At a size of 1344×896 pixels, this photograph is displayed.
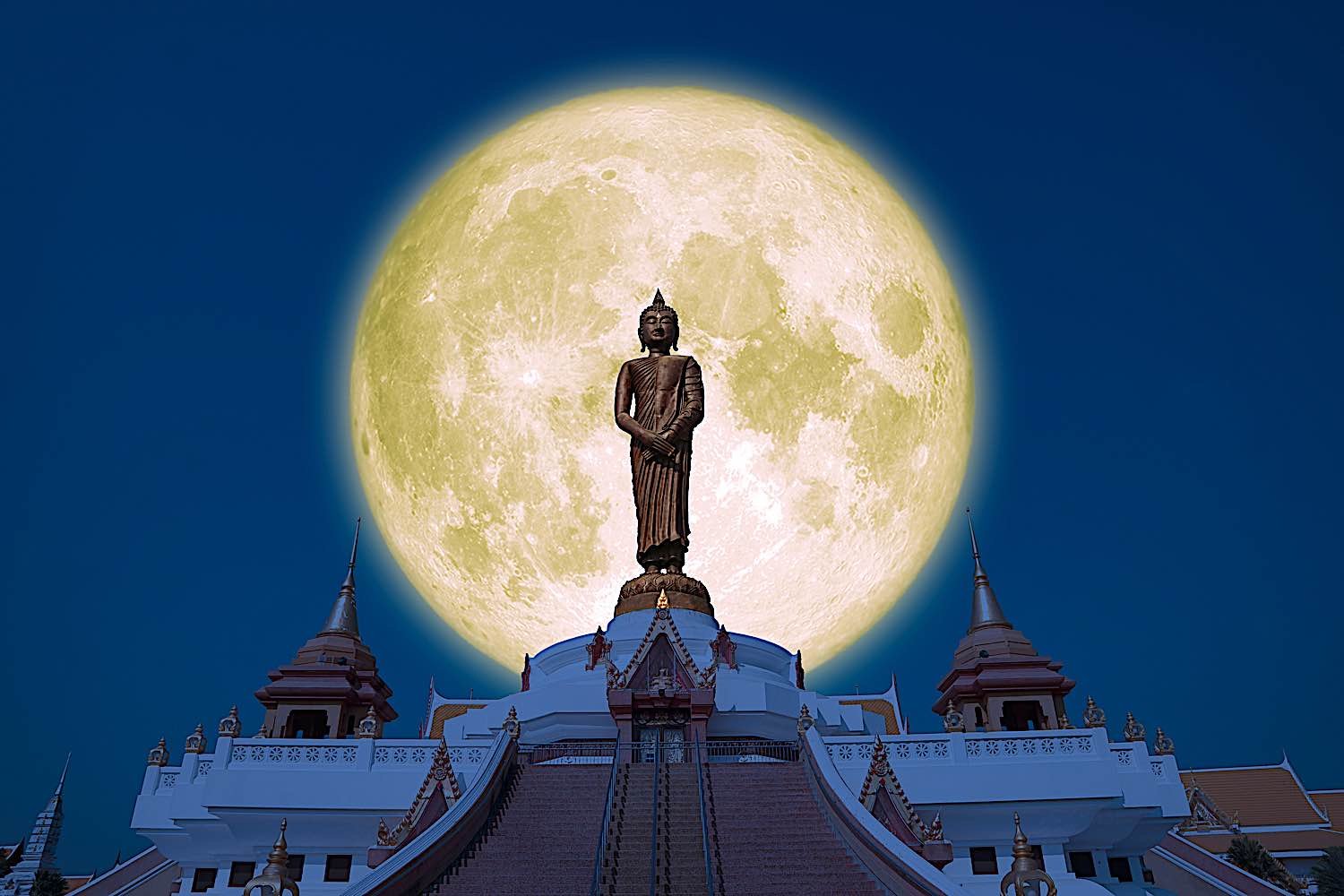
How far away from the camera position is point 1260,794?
44250 millimetres

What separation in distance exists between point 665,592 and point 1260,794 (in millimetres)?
Result: 31019

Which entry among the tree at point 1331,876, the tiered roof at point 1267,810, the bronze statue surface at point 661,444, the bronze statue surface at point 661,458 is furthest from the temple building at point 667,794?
the tiered roof at point 1267,810

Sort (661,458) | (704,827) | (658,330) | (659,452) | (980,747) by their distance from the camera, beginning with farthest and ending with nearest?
(658,330) → (661,458) → (659,452) → (980,747) → (704,827)

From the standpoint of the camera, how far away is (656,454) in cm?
3147

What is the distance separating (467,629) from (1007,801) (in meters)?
22.9

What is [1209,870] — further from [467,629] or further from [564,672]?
[467,629]

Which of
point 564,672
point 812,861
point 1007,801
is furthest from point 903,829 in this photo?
point 564,672

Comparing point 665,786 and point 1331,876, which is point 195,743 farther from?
point 1331,876

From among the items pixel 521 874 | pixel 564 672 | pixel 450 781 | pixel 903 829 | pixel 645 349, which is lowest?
pixel 521 874

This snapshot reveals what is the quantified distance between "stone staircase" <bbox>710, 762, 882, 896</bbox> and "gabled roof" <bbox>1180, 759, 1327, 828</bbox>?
31.3m

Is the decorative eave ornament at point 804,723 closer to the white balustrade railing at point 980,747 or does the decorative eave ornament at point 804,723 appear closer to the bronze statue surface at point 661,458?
the white balustrade railing at point 980,747

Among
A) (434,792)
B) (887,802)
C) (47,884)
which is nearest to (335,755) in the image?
(434,792)

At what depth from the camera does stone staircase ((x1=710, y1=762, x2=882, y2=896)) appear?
1470 cm

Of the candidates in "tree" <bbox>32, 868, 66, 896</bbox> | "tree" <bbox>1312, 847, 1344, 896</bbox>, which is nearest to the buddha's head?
"tree" <bbox>1312, 847, 1344, 896</bbox>
